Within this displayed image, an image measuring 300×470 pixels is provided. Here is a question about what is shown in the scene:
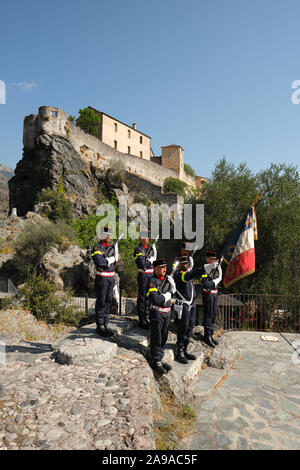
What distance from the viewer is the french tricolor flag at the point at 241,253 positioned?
31.3 feet

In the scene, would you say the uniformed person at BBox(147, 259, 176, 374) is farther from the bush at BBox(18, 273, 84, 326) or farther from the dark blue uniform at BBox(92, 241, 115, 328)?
the bush at BBox(18, 273, 84, 326)

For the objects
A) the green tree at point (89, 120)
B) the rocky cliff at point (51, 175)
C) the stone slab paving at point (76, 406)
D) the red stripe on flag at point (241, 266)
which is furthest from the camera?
the green tree at point (89, 120)

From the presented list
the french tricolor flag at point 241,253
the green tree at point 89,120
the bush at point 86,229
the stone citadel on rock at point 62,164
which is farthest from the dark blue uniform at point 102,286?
the green tree at point 89,120

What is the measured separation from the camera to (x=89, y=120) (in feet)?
142

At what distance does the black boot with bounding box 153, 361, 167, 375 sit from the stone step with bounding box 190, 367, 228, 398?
0.68 meters

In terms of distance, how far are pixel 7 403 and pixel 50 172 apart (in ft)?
90.5

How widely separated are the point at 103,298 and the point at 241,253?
4571mm

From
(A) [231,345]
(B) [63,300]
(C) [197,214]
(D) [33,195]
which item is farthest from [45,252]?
(A) [231,345]

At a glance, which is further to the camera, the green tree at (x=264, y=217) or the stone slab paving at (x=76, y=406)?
the green tree at (x=264, y=217)

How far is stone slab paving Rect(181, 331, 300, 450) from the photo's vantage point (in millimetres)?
4512

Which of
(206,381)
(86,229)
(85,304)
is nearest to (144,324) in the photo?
(206,381)

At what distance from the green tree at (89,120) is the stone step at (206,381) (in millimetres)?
41283

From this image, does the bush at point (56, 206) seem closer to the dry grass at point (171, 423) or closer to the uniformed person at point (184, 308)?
the uniformed person at point (184, 308)

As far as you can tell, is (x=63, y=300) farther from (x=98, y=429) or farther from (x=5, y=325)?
(x=98, y=429)
